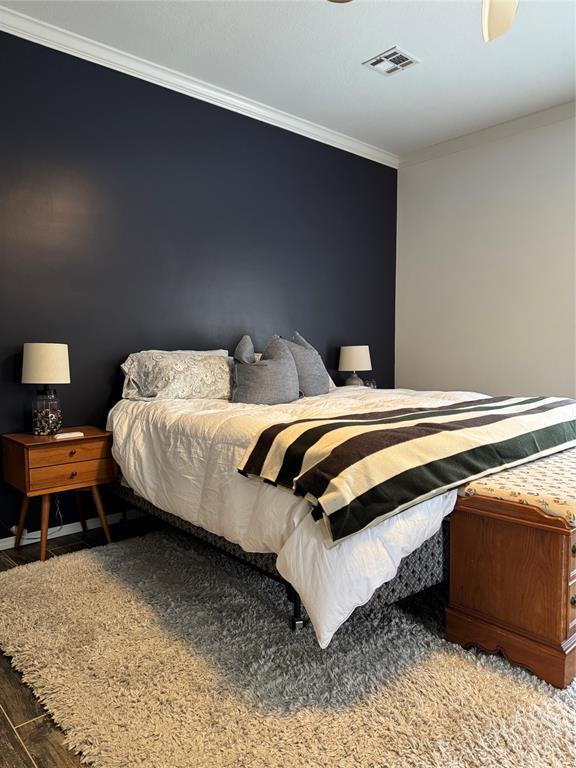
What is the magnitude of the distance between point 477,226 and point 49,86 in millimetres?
3275

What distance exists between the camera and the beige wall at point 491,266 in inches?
163

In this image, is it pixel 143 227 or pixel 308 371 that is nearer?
pixel 143 227

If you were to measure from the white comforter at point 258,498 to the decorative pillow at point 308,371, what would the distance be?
228mm

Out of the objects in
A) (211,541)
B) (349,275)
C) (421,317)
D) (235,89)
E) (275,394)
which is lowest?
(211,541)

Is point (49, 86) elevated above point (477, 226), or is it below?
above

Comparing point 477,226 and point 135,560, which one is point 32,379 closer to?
point 135,560

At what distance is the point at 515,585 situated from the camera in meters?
1.81

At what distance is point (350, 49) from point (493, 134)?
1684mm

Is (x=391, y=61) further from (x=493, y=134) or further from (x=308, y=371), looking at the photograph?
(x=308, y=371)

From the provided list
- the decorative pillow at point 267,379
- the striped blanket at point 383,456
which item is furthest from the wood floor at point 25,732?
the decorative pillow at point 267,379

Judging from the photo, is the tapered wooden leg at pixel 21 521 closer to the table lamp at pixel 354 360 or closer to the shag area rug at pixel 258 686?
the shag area rug at pixel 258 686

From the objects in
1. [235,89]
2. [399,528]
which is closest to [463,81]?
[235,89]

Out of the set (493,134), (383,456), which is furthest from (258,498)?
(493,134)

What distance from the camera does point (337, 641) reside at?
1983mm
